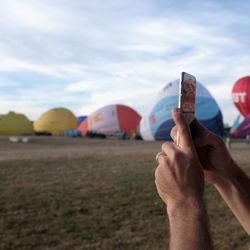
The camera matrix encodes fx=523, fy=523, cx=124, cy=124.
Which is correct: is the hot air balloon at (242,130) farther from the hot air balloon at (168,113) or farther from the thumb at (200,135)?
the thumb at (200,135)

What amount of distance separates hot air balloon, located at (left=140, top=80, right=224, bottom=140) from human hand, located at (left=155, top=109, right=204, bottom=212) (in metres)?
29.7

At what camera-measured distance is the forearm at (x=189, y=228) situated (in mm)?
1538

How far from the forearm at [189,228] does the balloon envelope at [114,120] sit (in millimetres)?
42866

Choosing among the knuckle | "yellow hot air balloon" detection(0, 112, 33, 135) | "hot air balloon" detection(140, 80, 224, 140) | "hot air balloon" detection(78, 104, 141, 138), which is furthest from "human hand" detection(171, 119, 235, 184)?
"yellow hot air balloon" detection(0, 112, 33, 135)

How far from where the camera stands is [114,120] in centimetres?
4528

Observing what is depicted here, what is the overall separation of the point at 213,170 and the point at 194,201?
0.48 meters

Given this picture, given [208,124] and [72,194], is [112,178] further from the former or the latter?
[208,124]

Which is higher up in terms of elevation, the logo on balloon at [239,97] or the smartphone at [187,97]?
the logo on balloon at [239,97]

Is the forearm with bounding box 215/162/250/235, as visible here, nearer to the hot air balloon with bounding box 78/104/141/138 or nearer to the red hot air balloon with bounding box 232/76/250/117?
the red hot air balloon with bounding box 232/76/250/117

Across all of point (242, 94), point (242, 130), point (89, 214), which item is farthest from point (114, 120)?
point (89, 214)

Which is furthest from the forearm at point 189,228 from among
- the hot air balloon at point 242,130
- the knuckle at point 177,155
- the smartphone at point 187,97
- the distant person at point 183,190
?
the hot air balloon at point 242,130

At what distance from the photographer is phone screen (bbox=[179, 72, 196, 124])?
159cm

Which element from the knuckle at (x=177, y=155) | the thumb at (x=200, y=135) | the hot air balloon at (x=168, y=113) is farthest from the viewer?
the hot air balloon at (x=168, y=113)

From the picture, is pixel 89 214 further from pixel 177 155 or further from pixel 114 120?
pixel 114 120
